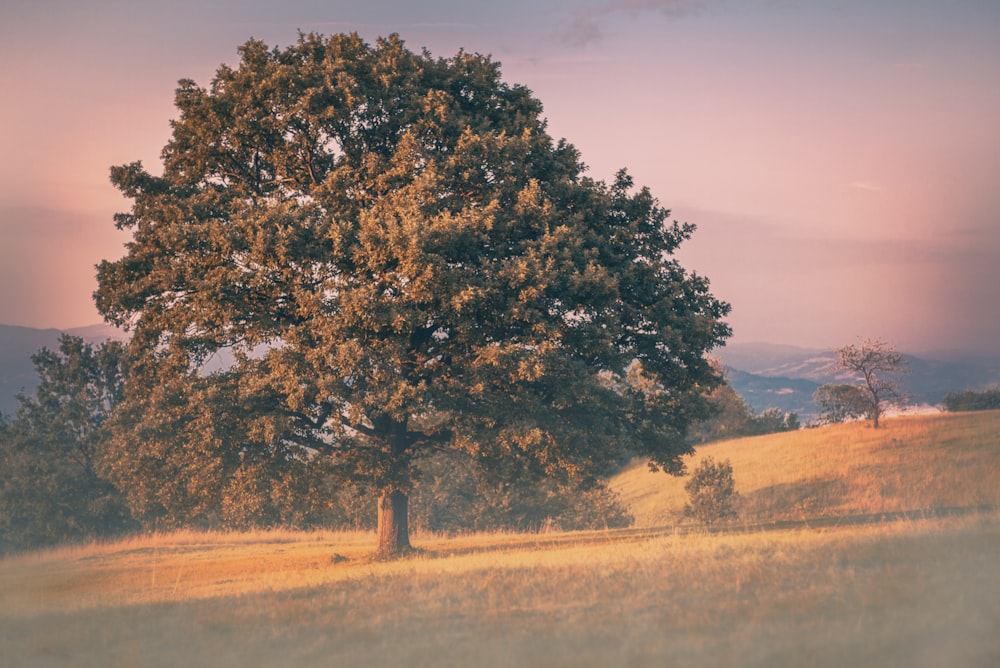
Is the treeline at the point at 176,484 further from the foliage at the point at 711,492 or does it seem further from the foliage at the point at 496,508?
the foliage at the point at 711,492

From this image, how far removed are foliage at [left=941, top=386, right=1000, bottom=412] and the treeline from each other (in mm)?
74327

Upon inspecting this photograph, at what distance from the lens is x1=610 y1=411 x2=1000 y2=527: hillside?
53.3 metres

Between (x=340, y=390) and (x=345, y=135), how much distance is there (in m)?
9.52

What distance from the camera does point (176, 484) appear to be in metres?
28.7

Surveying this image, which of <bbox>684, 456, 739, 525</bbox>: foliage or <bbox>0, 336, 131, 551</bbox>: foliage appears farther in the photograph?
<bbox>684, 456, 739, 525</bbox>: foliage

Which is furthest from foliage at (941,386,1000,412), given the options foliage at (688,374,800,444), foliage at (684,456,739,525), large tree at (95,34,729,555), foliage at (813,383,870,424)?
large tree at (95,34,729,555)

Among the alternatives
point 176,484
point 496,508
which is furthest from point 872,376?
point 176,484

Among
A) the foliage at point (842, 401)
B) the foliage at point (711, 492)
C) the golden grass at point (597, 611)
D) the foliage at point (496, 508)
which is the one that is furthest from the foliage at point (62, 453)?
the foliage at point (842, 401)

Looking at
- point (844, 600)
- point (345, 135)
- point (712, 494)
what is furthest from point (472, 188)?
point (712, 494)

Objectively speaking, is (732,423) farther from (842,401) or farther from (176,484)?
(176,484)

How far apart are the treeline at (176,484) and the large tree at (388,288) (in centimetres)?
31

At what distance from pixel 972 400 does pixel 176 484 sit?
112723 mm

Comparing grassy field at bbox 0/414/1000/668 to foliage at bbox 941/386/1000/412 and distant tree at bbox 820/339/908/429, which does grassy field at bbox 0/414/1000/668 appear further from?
foliage at bbox 941/386/1000/412

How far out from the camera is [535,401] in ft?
87.0
